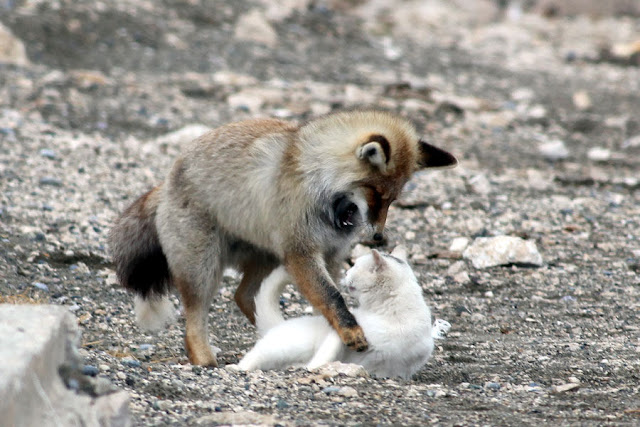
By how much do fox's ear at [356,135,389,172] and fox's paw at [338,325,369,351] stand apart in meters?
1.06

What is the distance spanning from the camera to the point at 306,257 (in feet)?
18.5

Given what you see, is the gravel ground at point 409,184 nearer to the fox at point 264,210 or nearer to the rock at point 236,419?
the rock at point 236,419

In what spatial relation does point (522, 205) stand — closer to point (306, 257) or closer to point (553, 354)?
point (553, 354)

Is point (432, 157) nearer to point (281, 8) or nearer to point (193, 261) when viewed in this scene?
point (193, 261)

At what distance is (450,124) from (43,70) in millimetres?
5354

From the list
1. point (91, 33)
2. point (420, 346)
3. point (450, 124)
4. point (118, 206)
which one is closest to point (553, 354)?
point (420, 346)

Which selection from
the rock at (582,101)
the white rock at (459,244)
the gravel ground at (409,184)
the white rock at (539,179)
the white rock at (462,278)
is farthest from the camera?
the rock at (582,101)

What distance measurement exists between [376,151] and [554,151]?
21.0 ft

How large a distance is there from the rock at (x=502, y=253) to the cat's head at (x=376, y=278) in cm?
240

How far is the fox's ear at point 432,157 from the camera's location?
6016 mm

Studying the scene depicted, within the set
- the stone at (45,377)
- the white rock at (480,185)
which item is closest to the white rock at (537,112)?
the white rock at (480,185)

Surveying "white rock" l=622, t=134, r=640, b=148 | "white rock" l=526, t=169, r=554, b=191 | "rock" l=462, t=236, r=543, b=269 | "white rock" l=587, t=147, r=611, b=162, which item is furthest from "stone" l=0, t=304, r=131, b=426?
"white rock" l=622, t=134, r=640, b=148

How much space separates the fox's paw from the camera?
17.0 feet

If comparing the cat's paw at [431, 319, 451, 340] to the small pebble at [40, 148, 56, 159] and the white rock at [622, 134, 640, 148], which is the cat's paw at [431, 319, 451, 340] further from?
the white rock at [622, 134, 640, 148]
